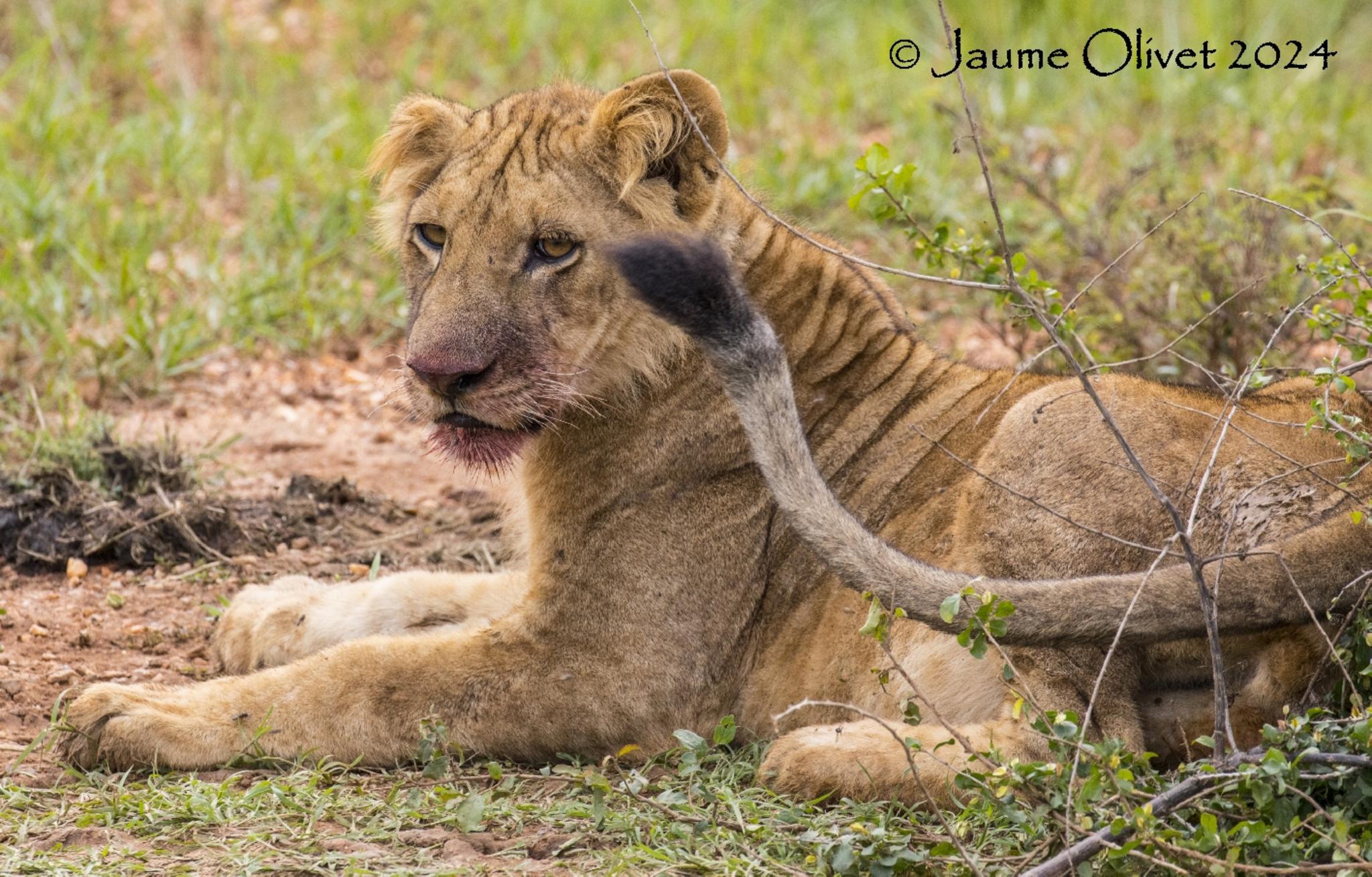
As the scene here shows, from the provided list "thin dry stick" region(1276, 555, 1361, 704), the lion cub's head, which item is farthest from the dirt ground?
"thin dry stick" region(1276, 555, 1361, 704)

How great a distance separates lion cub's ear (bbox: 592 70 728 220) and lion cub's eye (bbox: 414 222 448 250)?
470mm

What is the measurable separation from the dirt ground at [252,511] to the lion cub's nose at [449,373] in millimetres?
497

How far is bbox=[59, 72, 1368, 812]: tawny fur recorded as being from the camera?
3561 mm

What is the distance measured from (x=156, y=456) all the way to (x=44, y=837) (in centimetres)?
230

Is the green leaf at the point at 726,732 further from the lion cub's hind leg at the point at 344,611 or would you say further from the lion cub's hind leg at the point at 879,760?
the lion cub's hind leg at the point at 344,611

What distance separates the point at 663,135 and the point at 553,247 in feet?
1.37

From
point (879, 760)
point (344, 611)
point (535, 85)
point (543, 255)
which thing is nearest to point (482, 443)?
point (543, 255)

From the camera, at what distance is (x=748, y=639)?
4.06m

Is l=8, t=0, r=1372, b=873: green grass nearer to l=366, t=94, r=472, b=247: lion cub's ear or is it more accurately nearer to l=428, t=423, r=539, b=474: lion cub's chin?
l=428, t=423, r=539, b=474: lion cub's chin

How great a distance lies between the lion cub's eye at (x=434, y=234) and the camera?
4125 millimetres

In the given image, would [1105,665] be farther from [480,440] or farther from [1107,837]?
[480,440]

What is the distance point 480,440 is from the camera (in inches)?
159

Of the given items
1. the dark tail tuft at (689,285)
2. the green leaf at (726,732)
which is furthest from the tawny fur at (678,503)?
the dark tail tuft at (689,285)

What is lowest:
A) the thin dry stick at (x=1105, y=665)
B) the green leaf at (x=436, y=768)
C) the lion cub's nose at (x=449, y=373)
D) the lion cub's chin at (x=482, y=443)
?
the green leaf at (x=436, y=768)
